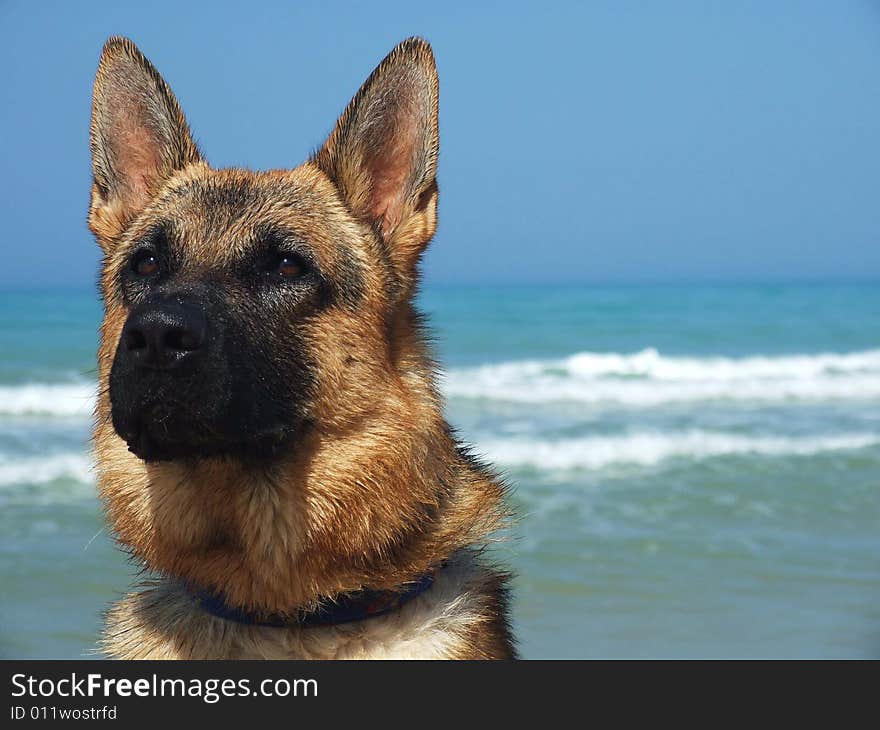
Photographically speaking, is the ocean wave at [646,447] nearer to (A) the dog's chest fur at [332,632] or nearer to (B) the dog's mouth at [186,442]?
(A) the dog's chest fur at [332,632]

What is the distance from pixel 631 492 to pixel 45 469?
6378 millimetres

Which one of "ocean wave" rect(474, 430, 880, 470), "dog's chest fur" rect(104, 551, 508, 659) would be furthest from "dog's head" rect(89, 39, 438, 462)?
"ocean wave" rect(474, 430, 880, 470)

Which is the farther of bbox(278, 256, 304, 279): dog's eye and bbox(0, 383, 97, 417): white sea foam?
bbox(0, 383, 97, 417): white sea foam

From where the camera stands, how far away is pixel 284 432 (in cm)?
349

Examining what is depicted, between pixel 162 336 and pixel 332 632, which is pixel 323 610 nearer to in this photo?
pixel 332 632

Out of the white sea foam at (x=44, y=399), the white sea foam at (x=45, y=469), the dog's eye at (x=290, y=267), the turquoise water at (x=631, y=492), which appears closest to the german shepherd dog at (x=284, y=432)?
the dog's eye at (x=290, y=267)

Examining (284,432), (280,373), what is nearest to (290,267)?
(280,373)

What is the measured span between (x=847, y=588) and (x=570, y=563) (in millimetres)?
2091

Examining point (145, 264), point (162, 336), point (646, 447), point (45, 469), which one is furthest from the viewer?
point (646, 447)

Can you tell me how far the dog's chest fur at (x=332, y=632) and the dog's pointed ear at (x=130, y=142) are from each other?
1536 mm

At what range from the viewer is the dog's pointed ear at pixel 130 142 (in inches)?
159

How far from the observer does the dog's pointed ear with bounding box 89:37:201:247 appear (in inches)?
159

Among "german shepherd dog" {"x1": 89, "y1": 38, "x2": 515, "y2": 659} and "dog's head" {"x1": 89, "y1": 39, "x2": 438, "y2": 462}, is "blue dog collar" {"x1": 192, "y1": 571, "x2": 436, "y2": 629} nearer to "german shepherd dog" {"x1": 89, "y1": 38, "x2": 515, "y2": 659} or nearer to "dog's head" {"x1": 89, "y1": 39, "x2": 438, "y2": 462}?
"german shepherd dog" {"x1": 89, "y1": 38, "x2": 515, "y2": 659}

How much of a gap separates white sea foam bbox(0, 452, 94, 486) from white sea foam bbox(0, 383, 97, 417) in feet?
9.01
